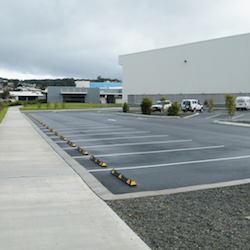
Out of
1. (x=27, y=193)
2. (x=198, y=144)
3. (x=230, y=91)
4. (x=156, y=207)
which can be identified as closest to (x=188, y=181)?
(x=156, y=207)

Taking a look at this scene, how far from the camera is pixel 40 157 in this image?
9.41 metres

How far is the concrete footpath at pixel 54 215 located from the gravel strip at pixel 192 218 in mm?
265

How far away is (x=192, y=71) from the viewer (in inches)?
2251

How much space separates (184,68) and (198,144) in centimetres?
4799

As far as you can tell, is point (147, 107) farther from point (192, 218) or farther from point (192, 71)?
point (192, 218)

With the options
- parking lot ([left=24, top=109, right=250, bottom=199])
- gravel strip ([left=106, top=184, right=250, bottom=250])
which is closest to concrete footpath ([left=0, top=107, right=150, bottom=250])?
gravel strip ([left=106, top=184, right=250, bottom=250])

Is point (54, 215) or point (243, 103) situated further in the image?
point (243, 103)

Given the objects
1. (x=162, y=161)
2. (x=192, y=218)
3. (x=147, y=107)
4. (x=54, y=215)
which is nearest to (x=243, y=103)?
(x=147, y=107)

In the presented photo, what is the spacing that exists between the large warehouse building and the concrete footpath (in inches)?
1925

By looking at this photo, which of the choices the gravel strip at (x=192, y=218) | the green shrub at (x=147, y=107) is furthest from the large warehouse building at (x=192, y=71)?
the gravel strip at (x=192, y=218)

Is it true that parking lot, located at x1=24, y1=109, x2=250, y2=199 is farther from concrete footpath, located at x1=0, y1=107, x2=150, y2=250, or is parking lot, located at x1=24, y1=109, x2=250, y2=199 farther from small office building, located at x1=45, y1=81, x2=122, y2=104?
small office building, located at x1=45, y1=81, x2=122, y2=104

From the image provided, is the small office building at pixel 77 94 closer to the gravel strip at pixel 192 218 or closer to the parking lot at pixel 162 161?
the parking lot at pixel 162 161

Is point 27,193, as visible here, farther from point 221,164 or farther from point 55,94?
point 55,94

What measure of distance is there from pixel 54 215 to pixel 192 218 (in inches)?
81.2
